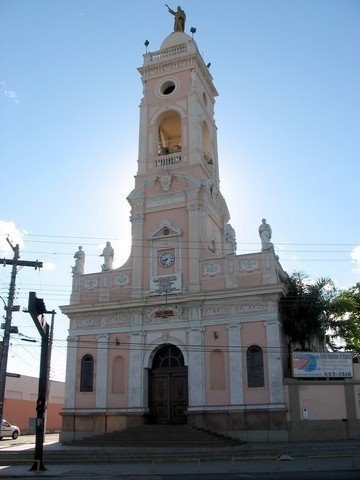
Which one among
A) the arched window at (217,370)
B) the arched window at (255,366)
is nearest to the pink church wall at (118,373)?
the arched window at (217,370)

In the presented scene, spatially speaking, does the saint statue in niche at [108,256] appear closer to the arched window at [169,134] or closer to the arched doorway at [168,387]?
the arched doorway at [168,387]

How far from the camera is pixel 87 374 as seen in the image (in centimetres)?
3123

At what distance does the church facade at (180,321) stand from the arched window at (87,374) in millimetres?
60

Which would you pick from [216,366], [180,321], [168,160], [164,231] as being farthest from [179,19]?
[216,366]

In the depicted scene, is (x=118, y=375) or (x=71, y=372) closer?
(x=118, y=375)

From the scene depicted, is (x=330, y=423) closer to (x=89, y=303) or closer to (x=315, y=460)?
(x=315, y=460)

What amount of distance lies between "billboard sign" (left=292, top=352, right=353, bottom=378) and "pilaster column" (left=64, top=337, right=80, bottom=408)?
1283cm

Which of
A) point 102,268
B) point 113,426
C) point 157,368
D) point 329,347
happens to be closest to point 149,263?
point 102,268

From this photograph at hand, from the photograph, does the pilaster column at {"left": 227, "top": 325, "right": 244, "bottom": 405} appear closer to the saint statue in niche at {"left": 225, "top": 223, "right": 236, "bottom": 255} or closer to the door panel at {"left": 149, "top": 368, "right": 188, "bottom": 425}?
the door panel at {"left": 149, "top": 368, "right": 188, "bottom": 425}

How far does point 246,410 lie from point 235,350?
3102 millimetres

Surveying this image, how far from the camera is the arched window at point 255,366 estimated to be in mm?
27500

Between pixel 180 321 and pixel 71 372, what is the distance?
7.37 m

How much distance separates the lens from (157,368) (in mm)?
30281

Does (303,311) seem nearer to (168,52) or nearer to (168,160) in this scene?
(168,160)
